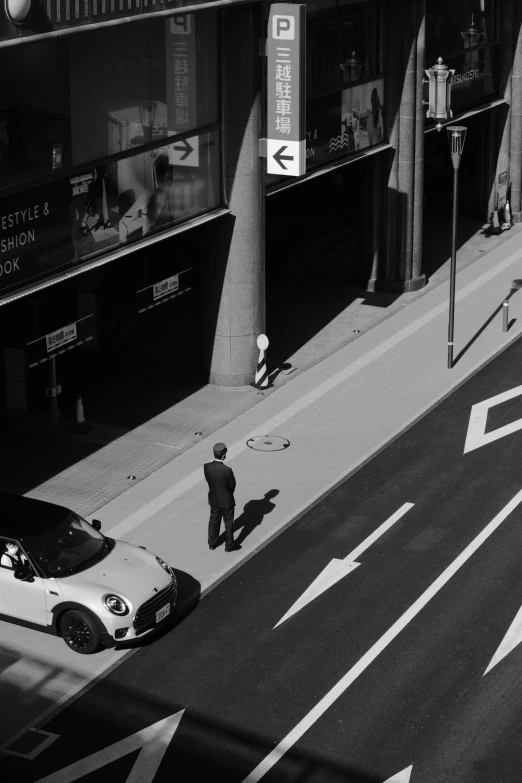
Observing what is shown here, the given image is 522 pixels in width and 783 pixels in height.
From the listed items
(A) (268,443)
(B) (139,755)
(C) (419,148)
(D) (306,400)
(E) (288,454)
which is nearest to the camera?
(B) (139,755)

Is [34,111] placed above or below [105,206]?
above

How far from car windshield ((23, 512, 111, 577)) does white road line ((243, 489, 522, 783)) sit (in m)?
4.07

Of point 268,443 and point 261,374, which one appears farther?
point 261,374

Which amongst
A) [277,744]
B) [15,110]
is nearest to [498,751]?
[277,744]

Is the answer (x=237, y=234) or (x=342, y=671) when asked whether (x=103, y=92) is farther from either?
(x=342, y=671)

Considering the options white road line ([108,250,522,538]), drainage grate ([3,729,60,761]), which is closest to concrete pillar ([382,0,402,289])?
white road line ([108,250,522,538])

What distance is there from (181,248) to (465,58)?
14684 mm

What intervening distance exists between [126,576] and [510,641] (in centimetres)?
554

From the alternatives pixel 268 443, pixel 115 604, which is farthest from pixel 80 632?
pixel 268 443

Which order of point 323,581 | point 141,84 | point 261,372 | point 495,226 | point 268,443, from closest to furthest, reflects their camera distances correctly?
1. point 323,581
2. point 141,84
3. point 268,443
4. point 261,372
5. point 495,226

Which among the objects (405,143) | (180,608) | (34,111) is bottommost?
(180,608)

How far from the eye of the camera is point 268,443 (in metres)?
25.1

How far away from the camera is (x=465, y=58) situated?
3962 cm

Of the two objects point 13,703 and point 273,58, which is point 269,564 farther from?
point 273,58
